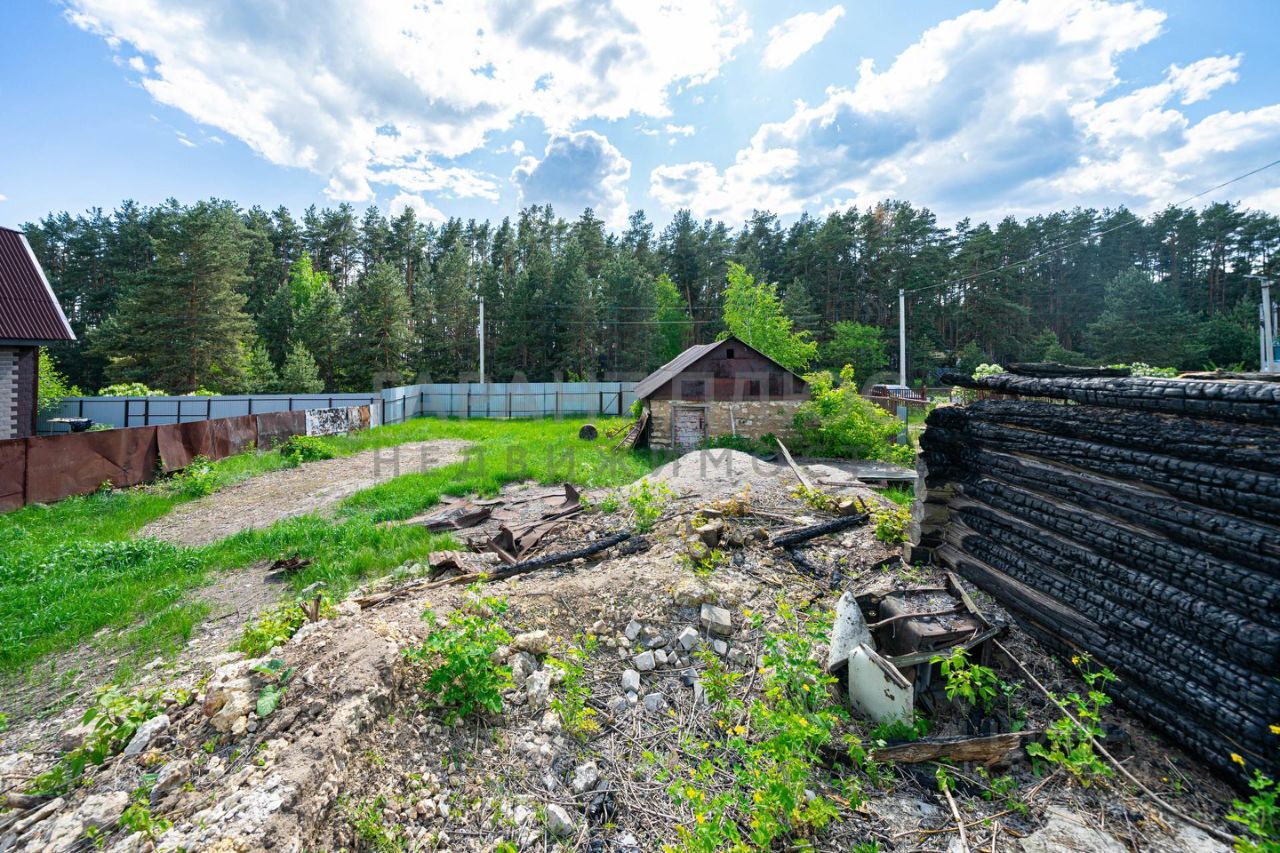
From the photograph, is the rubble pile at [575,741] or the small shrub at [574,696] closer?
the rubble pile at [575,741]

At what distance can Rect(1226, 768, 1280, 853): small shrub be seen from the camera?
2209mm

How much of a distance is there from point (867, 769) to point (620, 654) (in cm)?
179

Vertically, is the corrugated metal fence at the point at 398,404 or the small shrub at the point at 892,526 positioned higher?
the corrugated metal fence at the point at 398,404

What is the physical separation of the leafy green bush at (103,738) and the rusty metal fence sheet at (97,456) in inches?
372

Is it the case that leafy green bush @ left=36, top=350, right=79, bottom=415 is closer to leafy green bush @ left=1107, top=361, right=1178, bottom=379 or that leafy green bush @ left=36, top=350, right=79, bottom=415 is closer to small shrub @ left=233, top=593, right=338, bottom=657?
small shrub @ left=233, top=593, right=338, bottom=657

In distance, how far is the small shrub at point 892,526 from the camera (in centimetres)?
550

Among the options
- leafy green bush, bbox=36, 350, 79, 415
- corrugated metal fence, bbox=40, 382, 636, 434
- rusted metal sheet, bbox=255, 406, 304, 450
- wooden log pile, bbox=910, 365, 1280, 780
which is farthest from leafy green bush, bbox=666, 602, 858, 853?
leafy green bush, bbox=36, 350, 79, 415

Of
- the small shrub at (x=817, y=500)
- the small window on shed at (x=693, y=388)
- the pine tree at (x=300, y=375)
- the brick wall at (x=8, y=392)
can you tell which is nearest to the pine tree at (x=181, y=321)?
the pine tree at (x=300, y=375)

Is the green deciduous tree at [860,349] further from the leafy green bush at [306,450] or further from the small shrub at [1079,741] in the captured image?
the small shrub at [1079,741]

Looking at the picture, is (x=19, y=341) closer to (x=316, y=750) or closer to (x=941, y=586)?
(x=316, y=750)

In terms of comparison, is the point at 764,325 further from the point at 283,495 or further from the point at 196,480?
the point at 196,480

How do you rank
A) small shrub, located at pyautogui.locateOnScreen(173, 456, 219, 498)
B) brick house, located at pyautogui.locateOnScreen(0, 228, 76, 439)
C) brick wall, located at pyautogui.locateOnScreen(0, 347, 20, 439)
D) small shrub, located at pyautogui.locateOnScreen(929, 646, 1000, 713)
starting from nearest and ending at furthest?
small shrub, located at pyautogui.locateOnScreen(929, 646, 1000, 713)
small shrub, located at pyautogui.locateOnScreen(173, 456, 219, 498)
brick wall, located at pyautogui.locateOnScreen(0, 347, 20, 439)
brick house, located at pyautogui.locateOnScreen(0, 228, 76, 439)

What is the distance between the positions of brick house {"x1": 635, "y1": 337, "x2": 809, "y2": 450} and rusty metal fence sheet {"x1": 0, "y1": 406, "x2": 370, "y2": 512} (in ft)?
38.5

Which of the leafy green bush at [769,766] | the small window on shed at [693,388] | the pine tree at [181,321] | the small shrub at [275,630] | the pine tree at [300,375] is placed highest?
the pine tree at [181,321]
